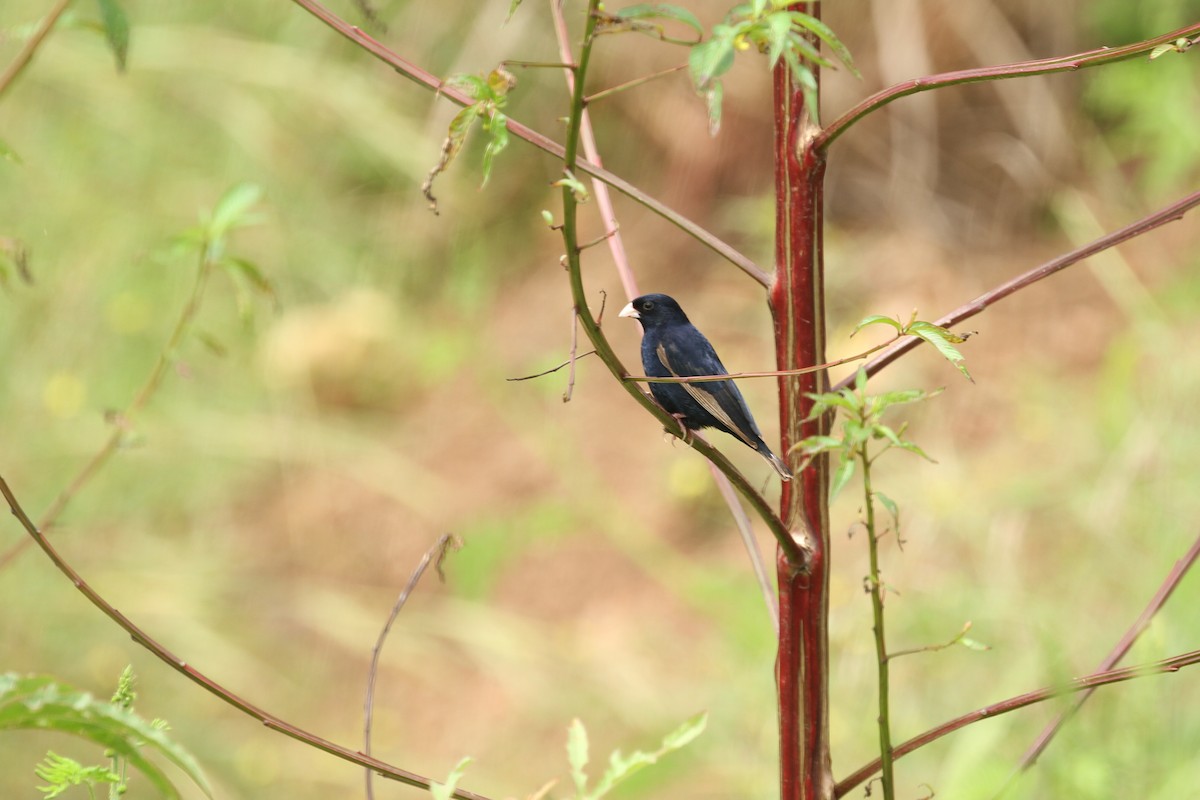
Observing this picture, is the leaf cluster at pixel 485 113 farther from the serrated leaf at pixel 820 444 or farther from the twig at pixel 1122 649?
the twig at pixel 1122 649

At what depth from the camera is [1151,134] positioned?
15.7ft

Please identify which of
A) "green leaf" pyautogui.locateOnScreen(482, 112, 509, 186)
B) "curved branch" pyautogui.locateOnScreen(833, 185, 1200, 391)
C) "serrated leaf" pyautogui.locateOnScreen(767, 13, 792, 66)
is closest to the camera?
"serrated leaf" pyautogui.locateOnScreen(767, 13, 792, 66)

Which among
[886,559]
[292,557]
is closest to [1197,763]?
[886,559]

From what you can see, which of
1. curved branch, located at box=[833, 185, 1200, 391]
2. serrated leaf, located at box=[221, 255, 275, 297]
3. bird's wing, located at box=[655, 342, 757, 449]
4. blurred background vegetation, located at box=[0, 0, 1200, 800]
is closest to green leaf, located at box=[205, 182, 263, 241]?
serrated leaf, located at box=[221, 255, 275, 297]

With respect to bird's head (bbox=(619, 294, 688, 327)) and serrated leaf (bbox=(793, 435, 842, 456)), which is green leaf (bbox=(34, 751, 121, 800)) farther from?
bird's head (bbox=(619, 294, 688, 327))

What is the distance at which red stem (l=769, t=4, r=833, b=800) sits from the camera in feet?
3.72

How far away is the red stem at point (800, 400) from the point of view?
1.13m

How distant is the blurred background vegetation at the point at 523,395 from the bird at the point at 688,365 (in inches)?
68.8

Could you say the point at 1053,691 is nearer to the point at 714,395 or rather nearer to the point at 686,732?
the point at 686,732

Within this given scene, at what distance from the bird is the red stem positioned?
551 mm

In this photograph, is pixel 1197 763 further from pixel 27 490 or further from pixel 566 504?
pixel 27 490

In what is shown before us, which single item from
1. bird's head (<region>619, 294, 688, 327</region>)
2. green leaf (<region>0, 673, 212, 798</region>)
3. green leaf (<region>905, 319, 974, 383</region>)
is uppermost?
bird's head (<region>619, 294, 688, 327</region>)

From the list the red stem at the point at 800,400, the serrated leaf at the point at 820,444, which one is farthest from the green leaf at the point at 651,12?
the serrated leaf at the point at 820,444

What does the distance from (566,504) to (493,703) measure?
904 mm
